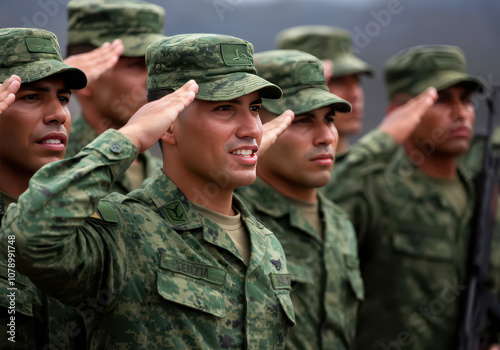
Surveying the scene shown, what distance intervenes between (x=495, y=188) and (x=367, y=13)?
26.4 ft

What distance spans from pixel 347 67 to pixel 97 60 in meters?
4.11

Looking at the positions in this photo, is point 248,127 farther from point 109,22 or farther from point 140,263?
point 109,22

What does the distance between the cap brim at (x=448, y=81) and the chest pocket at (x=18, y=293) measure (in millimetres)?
4219

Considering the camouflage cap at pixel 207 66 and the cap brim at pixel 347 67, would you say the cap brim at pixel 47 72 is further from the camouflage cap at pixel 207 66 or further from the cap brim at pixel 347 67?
the cap brim at pixel 347 67

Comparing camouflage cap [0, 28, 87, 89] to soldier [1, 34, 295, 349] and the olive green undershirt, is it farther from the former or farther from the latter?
the olive green undershirt

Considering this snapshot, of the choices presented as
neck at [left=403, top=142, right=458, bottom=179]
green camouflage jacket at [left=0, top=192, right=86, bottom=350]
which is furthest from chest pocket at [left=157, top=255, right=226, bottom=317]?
neck at [left=403, top=142, right=458, bottom=179]

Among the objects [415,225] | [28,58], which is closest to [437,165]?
[415,225]

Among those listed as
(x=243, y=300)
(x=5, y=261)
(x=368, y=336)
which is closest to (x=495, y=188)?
(x=368, y=336)

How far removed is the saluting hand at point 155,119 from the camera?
130 inches

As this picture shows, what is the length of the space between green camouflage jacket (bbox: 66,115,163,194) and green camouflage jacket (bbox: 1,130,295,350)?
6.04ft

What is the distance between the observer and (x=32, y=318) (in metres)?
3.84

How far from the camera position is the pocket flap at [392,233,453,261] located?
6848 millimetres

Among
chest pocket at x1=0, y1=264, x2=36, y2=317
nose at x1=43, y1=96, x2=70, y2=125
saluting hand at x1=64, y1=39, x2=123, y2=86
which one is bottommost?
chest pocket at x1=0, y1=264, x2=36, y2=317

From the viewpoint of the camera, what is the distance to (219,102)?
366 centimetres
